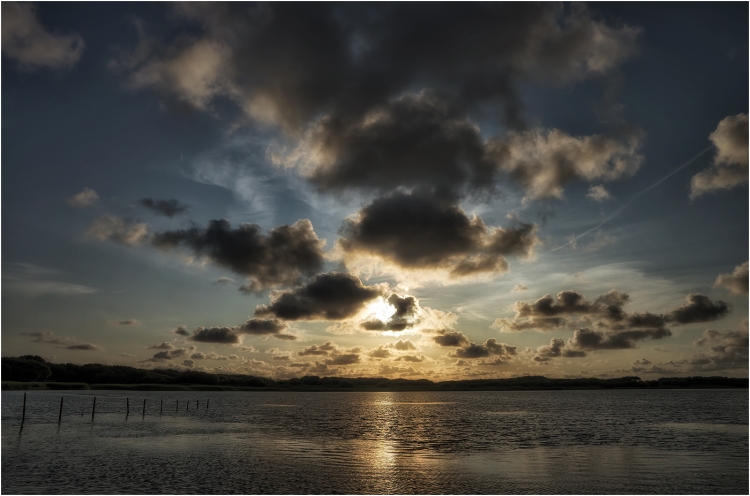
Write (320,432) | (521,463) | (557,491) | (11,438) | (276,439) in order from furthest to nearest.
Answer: (320,432) < (276,439) < (11,438) < (521,463) < (557,491)

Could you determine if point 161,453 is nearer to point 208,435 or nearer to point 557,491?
point 208,435

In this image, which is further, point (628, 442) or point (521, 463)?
point (628, 442)

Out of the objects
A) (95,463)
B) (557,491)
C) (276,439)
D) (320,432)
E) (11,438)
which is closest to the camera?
(557,491)

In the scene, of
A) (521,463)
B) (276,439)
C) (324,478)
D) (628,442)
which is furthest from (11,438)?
(628,442)

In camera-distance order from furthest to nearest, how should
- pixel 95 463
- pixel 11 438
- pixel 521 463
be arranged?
pixel 11 438
pixel 521 463
pixel 95 463

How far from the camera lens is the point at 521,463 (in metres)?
45.6

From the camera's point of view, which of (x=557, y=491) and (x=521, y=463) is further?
(x=521, y=463)

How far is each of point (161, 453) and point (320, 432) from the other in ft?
95.8

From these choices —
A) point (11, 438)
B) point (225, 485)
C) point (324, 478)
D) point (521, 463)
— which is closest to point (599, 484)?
point (521, 463)

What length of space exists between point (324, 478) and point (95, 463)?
19.3 metres

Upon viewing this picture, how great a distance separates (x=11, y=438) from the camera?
57.6 meters

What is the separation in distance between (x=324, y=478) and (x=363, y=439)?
2899 centimetres

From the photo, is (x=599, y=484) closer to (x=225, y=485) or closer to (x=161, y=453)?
(x=225, y=485)

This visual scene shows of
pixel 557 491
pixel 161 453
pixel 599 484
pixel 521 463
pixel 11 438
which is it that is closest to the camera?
pixel 557 491
